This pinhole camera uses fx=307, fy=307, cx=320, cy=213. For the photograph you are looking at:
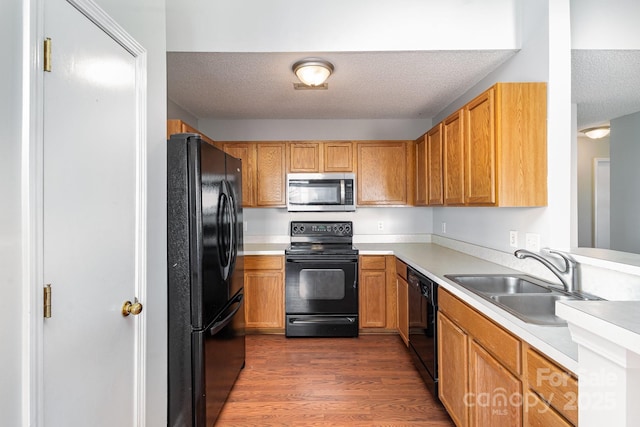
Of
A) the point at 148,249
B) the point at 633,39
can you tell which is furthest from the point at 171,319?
the point at 633,39

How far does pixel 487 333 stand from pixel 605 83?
2488 mm

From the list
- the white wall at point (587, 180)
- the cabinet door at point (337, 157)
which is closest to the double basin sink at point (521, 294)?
the cabinet door at point (337, 157)

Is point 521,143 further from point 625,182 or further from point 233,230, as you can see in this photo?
point 625,182

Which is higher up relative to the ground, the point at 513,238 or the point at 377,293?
the point at 513,238

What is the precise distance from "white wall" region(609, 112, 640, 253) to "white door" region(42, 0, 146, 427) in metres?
4.56

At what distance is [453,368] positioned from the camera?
5.77 ft

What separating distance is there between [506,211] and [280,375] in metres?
2.14

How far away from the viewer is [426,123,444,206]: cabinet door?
268 centimetres

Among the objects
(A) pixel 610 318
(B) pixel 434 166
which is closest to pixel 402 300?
(B) pixel 434 166

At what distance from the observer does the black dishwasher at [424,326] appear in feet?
6.63

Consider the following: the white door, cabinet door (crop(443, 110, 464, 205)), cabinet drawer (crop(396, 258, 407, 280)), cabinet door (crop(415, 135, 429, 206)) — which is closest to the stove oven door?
cabinet drawer (crop(396, 258, 407, 280))

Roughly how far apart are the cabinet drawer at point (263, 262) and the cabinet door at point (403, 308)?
1206 millimetres

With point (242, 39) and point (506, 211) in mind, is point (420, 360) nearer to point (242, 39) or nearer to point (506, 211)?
point (506, 211)

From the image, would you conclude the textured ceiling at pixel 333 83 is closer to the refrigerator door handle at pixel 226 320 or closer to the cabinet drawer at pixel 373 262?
the cabinet drawer at pixel 373 262
